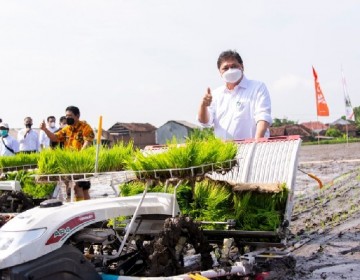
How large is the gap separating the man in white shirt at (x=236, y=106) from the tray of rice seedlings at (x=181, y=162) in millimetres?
1621

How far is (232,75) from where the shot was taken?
637 centimetres

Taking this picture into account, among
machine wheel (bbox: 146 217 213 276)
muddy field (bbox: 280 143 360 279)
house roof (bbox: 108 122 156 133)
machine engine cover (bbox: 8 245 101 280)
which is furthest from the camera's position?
house roof (bbox: 108 122 156 133)

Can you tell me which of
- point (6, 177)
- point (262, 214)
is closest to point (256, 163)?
point (262, 214)

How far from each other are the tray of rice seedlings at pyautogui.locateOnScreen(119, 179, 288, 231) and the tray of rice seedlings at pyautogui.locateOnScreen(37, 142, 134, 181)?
37 cm

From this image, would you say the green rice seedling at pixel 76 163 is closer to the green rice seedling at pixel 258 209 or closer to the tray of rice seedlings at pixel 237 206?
the tray of rice seedlings at pixel 237 206

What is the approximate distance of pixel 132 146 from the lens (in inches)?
217

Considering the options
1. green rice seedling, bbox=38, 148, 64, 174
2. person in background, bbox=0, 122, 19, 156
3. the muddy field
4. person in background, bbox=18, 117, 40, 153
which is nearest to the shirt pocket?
the muddy field

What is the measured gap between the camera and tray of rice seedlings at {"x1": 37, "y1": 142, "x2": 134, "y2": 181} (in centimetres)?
493

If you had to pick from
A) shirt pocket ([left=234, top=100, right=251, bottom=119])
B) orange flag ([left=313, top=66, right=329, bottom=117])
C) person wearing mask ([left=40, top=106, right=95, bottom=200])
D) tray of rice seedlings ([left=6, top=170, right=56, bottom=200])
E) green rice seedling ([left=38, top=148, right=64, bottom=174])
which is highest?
orange flag ([left=313, top=66, right=329, bottom=117])

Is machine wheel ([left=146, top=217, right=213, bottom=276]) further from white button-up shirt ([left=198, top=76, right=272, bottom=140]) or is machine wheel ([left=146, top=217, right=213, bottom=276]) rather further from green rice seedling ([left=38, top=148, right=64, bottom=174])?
white button-up shirt ([left=198, top=76, right=272, bottom=140])

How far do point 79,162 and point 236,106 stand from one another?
2188 millimetres

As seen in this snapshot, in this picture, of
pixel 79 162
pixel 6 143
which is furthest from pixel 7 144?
pixel 79 162

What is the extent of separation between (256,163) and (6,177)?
3947 millimetres

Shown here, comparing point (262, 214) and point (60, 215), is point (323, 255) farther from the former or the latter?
point (60, 215)
